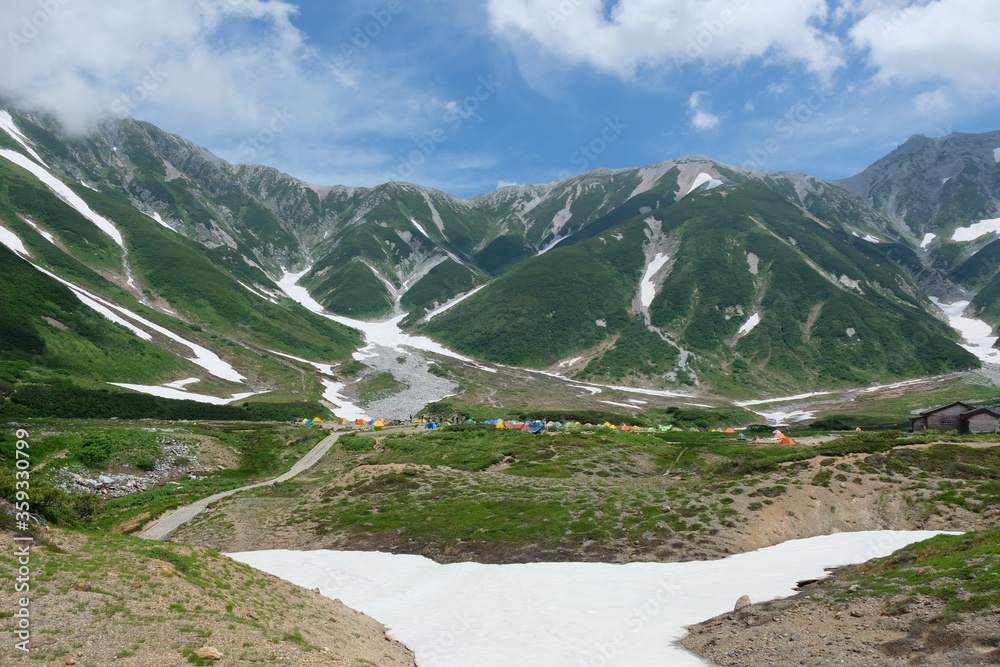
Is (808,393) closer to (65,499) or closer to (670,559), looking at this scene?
(670,559)

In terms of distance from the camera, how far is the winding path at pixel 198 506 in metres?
33.9

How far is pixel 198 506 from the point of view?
Result: 3888 centimetres

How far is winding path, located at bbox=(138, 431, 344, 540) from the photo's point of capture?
111ft

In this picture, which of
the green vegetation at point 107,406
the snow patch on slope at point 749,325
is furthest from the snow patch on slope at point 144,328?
the snow patch on slope at point 749,325

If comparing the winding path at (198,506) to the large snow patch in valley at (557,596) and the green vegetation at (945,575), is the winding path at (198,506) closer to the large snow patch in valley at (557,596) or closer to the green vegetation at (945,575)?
the large snow patch in valley at (557,596)

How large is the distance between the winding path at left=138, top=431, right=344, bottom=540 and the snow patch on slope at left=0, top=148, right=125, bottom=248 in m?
155

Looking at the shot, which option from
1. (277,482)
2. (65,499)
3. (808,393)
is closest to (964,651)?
(65,499)

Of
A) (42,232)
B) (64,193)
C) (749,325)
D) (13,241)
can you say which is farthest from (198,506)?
(64,193)

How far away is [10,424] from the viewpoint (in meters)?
45.3

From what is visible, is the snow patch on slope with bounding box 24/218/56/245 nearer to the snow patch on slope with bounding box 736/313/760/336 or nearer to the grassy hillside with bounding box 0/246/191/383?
the grassy hillside with bounding box 0/246/191/383

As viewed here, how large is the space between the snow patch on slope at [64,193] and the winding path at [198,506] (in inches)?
6108

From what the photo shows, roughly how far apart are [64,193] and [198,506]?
20466 cm

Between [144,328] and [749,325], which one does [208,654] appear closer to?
[144,328]

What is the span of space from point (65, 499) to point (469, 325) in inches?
7105
